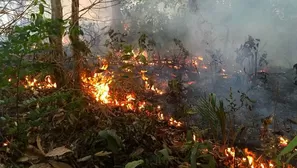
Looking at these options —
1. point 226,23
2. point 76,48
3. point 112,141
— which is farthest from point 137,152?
point 226,23

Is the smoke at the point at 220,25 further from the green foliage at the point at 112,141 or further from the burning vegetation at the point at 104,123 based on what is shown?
the green foliage at the point at 112,141

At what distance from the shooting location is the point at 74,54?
4.73 metres

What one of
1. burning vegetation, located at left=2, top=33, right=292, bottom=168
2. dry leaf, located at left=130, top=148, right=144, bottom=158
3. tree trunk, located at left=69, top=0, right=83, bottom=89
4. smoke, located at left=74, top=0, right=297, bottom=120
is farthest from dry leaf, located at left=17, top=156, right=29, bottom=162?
smoke, located at left=74, top=0, right=297, bottom=120

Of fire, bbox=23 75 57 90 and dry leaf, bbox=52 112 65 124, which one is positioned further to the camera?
fire, bbox=23 75 57 90

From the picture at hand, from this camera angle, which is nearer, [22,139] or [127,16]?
[22,139]

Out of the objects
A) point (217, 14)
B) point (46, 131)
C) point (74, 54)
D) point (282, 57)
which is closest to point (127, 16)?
point (217, 14)

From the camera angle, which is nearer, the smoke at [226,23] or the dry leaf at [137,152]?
the dry leaf at [137,152]

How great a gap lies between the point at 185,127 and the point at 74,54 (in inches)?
84.1

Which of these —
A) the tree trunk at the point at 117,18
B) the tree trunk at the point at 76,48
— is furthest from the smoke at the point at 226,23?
the tree trunk at the point at 76,48

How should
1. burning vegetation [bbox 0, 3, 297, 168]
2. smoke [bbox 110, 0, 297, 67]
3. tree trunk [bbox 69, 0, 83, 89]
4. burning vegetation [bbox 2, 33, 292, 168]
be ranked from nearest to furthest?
burning vegetation [bbox 0, 3, 297, 168] < burning vegetation [bbox 2, 33, 292, 168] < tree trunk [bbox 69, 0, 83, 89] < smoke [bbox 110, 0, 297, 67]

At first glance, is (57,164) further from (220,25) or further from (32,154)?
(220,25)

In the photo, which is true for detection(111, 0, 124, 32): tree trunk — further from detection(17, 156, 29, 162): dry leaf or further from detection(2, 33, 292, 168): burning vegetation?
detection(17, 156, 29, 162): dry leaf

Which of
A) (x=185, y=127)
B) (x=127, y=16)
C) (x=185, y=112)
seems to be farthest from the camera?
(x=127, y=16)

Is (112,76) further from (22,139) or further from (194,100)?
(22,139)
